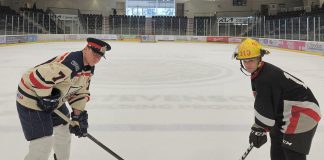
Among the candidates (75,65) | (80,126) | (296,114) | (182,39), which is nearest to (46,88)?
(75,65)

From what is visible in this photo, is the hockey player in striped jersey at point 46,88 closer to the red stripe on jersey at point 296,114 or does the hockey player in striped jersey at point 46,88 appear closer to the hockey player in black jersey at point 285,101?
the hockey player in black jersey at point 285,101

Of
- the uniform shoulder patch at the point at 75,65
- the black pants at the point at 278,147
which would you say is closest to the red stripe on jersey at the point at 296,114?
the black pants at the point at 278,147

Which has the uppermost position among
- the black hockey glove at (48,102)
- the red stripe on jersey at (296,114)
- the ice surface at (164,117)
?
the black hockey glove at (48,102)

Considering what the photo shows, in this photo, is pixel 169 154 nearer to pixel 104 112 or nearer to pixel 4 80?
pixel 104 112

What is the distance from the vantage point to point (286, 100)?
2029mm

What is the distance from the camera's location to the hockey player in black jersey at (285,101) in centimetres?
200

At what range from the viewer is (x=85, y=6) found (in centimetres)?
3356

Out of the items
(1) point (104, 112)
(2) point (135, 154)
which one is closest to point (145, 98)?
(1) point (104, 112)

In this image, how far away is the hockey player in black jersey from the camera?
6.56 ft

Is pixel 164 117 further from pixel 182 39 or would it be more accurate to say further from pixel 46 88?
pixel 182 39

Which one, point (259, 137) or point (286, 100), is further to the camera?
point (259, 137)

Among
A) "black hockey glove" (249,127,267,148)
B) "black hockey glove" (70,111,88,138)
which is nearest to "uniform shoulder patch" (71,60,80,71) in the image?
"black hockey glove" (70,111,88,138)

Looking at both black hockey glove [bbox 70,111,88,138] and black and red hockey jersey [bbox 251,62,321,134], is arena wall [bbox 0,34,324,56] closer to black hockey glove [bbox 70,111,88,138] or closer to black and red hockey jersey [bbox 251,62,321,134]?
black and red hockey jersey [bbox 251,62,321,134]

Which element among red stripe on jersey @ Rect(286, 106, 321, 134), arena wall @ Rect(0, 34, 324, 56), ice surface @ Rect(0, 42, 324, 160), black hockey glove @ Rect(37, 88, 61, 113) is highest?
arena wall @ Rect(0, 34, 324, 56)
